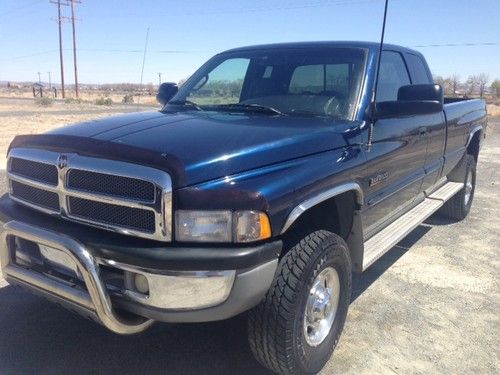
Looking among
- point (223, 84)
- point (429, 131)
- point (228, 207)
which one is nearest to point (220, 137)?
point (228, 207)

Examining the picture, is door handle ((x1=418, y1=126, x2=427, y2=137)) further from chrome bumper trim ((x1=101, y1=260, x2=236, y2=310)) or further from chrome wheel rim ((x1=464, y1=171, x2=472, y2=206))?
chrome bumper trim ((x1=101, y1=260, x2=236, y2=310))

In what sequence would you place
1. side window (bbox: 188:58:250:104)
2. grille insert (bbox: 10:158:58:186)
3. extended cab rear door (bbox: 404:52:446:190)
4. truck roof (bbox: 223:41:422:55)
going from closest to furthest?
1. grille insert (bbox: 10:158:58:186)
2. truck roof (bbox: 223:41:422:55)
3. side window (bbox: 188:58:250:104)
4. extended cab rear door (bbox: 404:52:446:190)

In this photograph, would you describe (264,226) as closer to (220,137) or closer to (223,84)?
(220,137)

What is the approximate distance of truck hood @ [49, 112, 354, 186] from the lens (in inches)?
94.9

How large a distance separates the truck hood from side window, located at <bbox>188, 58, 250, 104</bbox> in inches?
26.6

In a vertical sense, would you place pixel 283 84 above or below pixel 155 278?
above

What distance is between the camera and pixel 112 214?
2.45 metres

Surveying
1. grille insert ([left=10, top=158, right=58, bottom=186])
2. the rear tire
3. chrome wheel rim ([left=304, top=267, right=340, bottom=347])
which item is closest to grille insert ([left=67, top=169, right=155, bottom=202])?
grille insert ([left=10, top=158, right=58, bottom=186])

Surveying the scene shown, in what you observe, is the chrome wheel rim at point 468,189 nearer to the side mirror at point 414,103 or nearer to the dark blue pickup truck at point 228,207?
the dark blue pickup truck at point 228,207

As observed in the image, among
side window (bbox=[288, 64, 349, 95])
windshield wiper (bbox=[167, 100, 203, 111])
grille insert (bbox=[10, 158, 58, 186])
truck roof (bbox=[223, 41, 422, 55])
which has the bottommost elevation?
grille insert (bbox=[10, 158, 58, 186])

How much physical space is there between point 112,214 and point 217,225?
549 mm

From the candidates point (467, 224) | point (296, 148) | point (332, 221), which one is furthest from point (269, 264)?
point (467, 224)

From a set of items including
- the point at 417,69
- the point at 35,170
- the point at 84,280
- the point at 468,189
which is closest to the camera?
the point at 84,280

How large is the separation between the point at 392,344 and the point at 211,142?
1820mm
